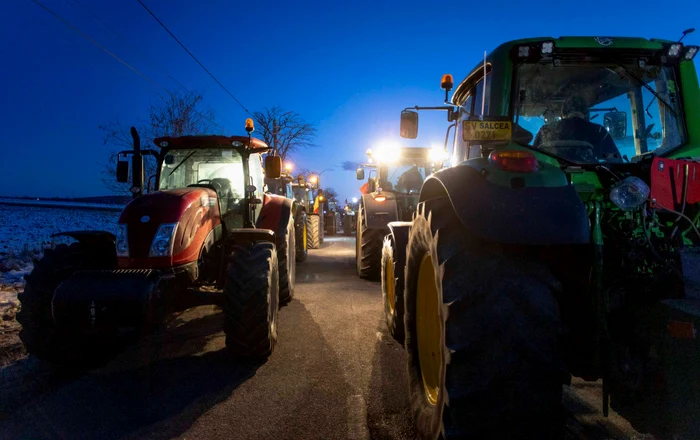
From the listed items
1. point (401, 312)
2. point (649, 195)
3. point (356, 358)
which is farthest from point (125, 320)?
point (649, 195)

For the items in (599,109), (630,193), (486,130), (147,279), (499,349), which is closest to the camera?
(499,349)

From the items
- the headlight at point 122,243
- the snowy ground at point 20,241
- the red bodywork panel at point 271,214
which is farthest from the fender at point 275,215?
the snowy ground at point 20,241

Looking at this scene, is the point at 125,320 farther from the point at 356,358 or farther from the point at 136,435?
the point at 356,358

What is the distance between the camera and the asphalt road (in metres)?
2.82

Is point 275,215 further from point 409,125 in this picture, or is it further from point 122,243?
point 409,125

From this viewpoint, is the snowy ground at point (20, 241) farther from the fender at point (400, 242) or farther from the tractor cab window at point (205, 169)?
the fender at point (400, 242)

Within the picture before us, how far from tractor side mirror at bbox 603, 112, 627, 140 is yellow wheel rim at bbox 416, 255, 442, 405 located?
1532mm

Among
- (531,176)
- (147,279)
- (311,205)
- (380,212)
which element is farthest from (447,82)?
(311,205)

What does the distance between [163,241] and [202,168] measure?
86.5 inches

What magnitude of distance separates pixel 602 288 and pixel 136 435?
2.75 metres

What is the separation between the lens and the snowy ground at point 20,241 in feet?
16.4

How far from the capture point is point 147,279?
3.59 meters

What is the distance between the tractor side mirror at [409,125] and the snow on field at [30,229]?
6678mm

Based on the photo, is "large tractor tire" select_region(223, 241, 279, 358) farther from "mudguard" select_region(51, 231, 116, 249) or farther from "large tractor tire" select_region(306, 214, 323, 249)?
"large tractor tire" select_region(306, 214, 323, 249)
